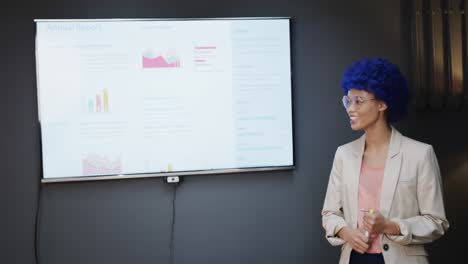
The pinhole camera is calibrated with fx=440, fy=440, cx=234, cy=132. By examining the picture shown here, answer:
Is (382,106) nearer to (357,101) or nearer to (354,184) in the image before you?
(357,101)

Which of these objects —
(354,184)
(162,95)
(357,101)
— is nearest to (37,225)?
(162,95)

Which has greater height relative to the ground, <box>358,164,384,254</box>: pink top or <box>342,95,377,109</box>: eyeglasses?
<box>342,95,377,109</box>: eyeglasses

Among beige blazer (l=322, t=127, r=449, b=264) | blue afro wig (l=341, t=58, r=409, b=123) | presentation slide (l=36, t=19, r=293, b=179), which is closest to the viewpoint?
beige blazer (l=322, t=127, r=449, b=264)

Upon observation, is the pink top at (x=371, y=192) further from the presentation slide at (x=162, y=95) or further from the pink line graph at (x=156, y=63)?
the pink line graph at (x=156, y=63)

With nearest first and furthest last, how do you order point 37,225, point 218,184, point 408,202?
point 408,202 → point 37,225 → point 218,184

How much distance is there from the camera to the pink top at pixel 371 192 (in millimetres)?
2166

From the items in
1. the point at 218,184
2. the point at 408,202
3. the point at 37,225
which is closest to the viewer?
the point at 408,202

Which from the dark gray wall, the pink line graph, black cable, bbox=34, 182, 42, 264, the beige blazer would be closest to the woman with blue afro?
the beige blazer

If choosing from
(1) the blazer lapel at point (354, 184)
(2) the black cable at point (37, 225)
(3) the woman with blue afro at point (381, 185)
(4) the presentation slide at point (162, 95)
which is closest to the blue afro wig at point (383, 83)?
(3) the woman with blue afro at point (381, 185)

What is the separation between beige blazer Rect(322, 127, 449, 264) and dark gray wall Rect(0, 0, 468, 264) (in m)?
0.84

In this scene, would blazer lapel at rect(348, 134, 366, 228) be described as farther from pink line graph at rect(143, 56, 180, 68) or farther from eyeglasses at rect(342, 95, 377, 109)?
pink line graph at rect(143, 56, 180, 68)

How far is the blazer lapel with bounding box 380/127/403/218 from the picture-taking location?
2.14 m

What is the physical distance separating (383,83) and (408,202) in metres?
0.60

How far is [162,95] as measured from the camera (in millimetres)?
2895
